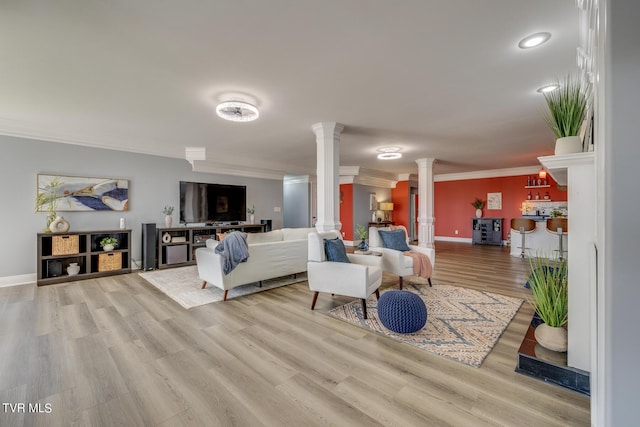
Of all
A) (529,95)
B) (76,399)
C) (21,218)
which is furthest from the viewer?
(21,218)

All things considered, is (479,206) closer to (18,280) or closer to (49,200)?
(49,200)

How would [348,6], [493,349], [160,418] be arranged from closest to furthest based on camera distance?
[160,418]
[348,6]
[493,349]

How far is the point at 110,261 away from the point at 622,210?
244 inches

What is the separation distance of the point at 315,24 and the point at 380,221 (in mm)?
7833

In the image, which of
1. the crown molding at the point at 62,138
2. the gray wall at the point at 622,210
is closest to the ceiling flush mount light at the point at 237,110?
the gray wall at the point at 622,210

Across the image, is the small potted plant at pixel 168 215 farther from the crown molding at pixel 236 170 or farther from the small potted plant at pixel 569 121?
the small potted plant at pixel 569 121

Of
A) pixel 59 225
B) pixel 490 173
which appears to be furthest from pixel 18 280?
pixel 490 173

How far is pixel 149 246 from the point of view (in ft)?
16.8

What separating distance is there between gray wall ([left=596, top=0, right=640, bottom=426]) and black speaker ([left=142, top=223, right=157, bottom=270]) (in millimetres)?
5998

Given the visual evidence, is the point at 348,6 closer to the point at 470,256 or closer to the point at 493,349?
the point at 493,349

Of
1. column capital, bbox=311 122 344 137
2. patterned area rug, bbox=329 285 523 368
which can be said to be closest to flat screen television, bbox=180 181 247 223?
column capital, bbox=311 122 344 137

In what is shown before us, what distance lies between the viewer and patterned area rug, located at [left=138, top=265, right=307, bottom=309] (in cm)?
344

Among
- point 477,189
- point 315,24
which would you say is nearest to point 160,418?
point 315,24

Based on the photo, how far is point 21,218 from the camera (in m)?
4.21
